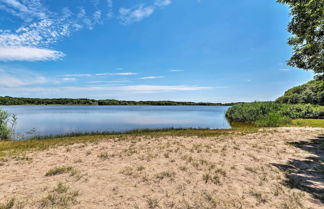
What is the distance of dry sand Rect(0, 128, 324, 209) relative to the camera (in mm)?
3152

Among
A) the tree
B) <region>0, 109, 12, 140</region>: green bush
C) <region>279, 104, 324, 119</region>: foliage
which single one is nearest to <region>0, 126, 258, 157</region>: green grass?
<region>0, 109, 12, 140</region>: green bush

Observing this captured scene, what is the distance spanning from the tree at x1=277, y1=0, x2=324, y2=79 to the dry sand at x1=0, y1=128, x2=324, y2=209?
505cm

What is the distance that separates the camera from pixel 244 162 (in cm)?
547

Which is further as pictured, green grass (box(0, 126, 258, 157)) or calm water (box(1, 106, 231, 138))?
calm water (box(1, 106, 231, 138))

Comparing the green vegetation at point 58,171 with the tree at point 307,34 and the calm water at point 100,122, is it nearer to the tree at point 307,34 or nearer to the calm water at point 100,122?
the tree at point 307,34

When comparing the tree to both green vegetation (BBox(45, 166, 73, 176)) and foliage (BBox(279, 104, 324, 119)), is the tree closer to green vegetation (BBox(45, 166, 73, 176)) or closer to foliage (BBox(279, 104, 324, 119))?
green vegetation (BBox(45, 166, 73, 176))

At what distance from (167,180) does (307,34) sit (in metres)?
9.80

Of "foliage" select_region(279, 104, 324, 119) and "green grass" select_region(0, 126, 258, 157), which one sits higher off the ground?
"foliage" select_region(279, 104, 324, 119)

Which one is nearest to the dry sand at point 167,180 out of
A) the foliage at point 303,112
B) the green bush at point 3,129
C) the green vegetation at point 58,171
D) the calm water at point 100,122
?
the green vegetation at point 58,171

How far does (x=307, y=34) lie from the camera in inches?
291

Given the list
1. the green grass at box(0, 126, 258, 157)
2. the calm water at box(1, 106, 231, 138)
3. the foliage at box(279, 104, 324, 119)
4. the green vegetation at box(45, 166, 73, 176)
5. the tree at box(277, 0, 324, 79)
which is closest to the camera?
the green vegetation at box(45, 166, 73, 176)

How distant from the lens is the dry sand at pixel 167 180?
3152 millimetres

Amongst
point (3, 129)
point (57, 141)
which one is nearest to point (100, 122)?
point (3, 129)

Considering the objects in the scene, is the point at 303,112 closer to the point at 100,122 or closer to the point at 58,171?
the point at 58,171
